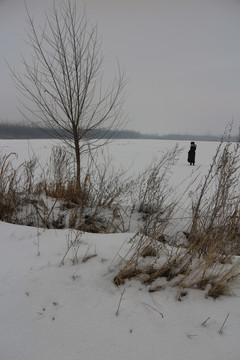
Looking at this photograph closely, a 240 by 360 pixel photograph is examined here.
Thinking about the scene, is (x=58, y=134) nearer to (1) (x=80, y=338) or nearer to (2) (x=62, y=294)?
(2) (x=62, y=294)

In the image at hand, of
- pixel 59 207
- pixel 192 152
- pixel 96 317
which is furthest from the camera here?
pixel 192 152

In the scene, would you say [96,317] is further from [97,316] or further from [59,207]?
[59,207]

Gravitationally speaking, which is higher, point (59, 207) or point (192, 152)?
point (192, 152)

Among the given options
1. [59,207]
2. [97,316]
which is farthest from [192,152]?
[97,316]

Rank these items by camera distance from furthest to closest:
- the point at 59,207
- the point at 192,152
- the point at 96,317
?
the point at 192,152 < the point at 59,207 < the point at 96,317

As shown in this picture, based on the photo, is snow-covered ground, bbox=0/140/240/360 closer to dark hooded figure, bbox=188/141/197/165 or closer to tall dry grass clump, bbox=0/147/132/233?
tall dry grass clump, bbox=0/147/132/233

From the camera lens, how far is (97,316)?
4.00 ft

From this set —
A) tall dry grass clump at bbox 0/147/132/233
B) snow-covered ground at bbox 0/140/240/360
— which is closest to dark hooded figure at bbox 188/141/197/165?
tall dry grass clump at bbox 0/147/132/233

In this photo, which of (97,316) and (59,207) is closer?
(97,316)

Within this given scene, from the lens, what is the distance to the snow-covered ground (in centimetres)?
105

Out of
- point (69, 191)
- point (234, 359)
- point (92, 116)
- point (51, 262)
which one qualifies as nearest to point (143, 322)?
point (234, 359)

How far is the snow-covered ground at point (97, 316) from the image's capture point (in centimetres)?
105

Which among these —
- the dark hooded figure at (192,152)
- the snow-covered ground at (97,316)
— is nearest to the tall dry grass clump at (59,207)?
the snow-covered ground at (97,316)

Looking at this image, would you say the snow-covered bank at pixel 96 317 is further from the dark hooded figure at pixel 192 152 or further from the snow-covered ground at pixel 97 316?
the dark hooded figure at pixel 192 152
